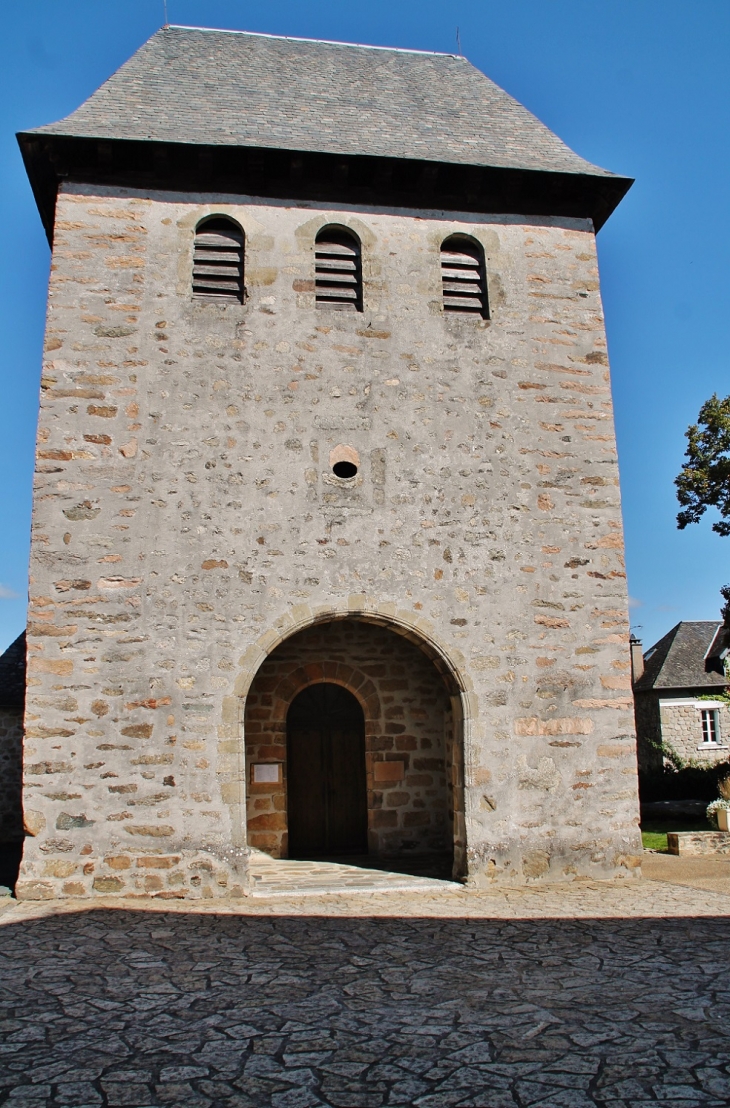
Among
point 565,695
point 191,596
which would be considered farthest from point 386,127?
point 565,695

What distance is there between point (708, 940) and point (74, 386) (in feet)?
22.7

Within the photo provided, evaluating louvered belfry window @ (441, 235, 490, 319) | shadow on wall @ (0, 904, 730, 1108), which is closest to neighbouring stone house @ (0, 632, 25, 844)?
shadow on wall @ (0, 904, 730, 1108)

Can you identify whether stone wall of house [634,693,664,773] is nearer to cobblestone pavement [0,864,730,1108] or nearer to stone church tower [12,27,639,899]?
stone church tower [12,27,639,899]

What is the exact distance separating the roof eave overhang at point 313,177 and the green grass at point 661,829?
25.3 feet

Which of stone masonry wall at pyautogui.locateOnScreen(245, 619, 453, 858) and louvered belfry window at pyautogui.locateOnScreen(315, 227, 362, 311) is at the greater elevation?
louvered belfry window at pyautogui.locateOnScreen(315, 227, 362, 311)

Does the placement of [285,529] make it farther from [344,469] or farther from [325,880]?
[325,880]

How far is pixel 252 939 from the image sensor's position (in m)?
5.73

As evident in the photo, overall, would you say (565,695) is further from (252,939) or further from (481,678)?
(252,939)

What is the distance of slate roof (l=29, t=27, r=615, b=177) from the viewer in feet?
27.9

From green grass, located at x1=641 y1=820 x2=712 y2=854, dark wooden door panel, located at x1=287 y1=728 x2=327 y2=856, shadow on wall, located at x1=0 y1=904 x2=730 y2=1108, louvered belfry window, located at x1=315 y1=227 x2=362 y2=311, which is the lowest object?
green grass, located at x1=641 y1=820 x2=712 y2=854

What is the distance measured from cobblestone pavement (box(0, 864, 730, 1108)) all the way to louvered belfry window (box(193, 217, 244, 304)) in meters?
5.76

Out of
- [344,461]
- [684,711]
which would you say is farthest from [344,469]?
[684,711]

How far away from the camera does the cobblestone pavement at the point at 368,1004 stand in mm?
3275

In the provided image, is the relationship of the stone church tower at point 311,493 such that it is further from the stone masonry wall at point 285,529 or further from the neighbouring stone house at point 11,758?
the neighbouring stone house at point 11,758
